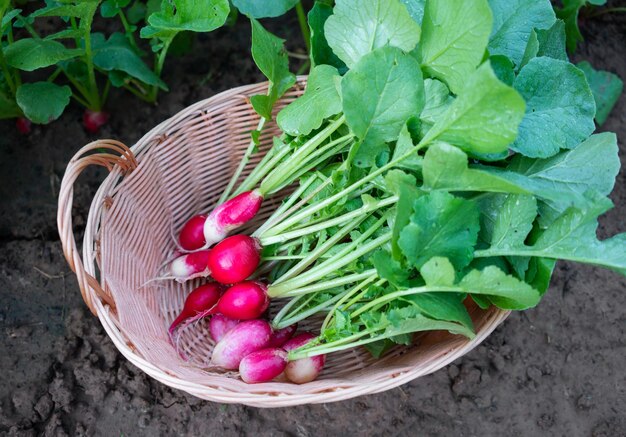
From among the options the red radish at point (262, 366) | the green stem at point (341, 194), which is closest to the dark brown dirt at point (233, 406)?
the red radish at point (262, 366)

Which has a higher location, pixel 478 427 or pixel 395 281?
pixel 395 281

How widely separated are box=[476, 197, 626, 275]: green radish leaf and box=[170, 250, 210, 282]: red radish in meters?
0.69

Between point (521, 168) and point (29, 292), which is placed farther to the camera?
point (29, 292)

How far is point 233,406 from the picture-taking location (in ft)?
5.10

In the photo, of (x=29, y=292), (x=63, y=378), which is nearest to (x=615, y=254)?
(x=63, y=378)

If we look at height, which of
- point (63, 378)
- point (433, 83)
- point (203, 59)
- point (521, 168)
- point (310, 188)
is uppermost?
point (433, 83)

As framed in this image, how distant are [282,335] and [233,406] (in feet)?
0.82

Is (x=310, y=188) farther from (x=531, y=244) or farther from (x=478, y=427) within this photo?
(x=478, y=427)

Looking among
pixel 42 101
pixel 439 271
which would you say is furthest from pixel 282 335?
pixel 42 101

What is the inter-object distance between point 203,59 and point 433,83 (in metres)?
1.05

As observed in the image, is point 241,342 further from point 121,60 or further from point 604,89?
point 604,89

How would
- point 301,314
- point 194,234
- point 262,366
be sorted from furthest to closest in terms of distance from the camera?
point 194,234 → point 301,314 → point 262,366

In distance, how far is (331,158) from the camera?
1475mm


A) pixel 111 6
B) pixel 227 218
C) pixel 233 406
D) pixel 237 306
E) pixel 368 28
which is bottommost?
pixel 233 406
